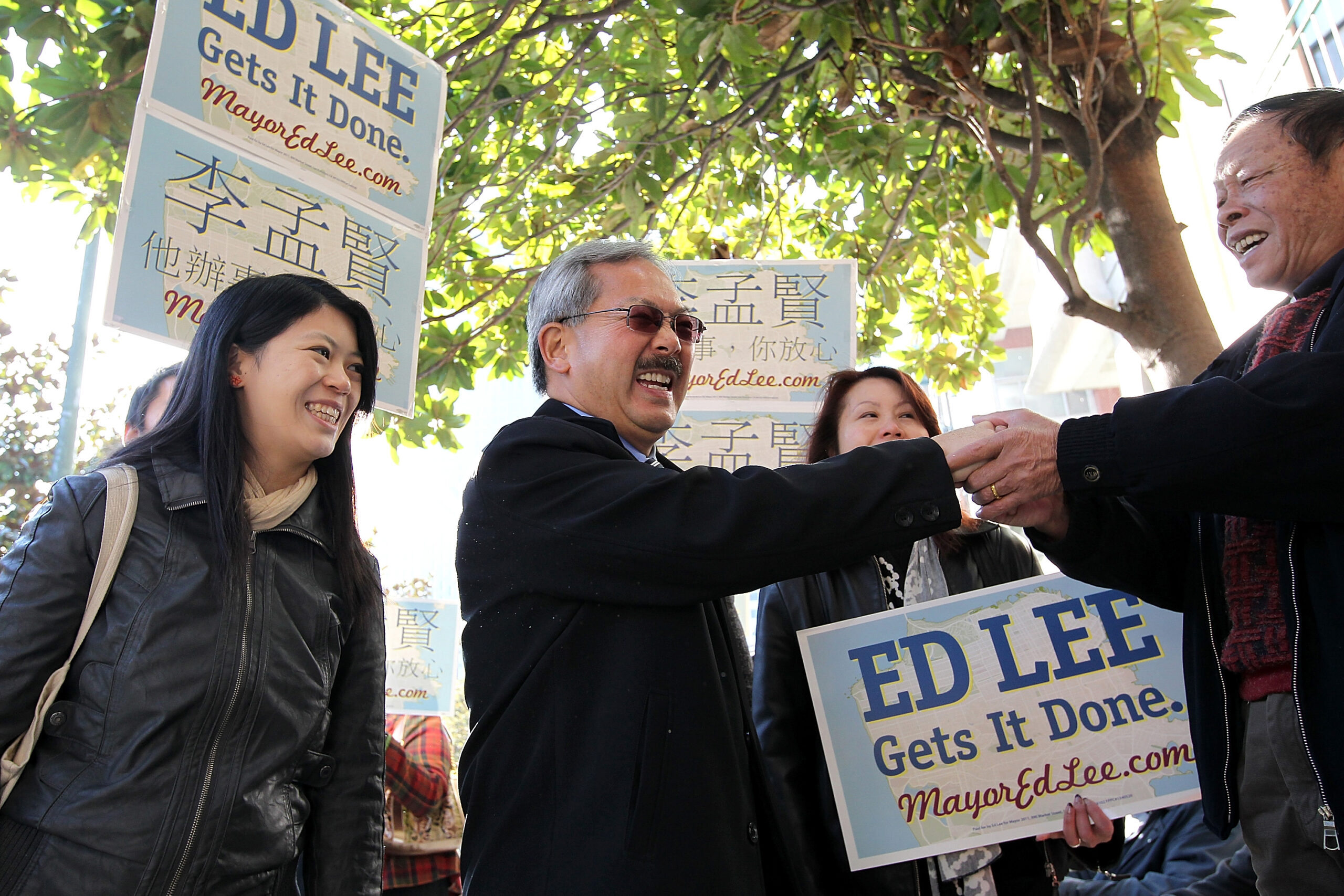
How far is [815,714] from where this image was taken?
2.36 metres

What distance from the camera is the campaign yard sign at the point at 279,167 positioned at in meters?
2.19

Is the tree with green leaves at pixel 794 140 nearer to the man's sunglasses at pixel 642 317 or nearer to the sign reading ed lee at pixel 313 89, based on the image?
the sign reading ed lee at pixel 313 89

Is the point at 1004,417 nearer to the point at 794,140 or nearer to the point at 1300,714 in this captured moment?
the point at 1300,714

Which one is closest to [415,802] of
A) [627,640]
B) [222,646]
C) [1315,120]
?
[222,646]

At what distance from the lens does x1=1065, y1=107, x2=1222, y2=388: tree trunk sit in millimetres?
3271

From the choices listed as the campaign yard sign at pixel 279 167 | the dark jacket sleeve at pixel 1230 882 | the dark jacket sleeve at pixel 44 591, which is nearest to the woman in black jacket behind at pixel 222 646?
the dark jacket sleeve at pixel 44 591

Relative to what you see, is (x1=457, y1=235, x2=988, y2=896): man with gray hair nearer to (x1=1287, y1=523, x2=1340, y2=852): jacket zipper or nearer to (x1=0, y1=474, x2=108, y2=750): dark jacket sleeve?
(x1=1287, y1=523, x2=1340, y2=852): jacket zipper

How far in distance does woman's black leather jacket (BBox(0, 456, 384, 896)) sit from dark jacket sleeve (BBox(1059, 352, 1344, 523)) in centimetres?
158

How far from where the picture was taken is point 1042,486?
1.92 m

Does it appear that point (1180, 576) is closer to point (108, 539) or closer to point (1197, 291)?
point (1197, 291)

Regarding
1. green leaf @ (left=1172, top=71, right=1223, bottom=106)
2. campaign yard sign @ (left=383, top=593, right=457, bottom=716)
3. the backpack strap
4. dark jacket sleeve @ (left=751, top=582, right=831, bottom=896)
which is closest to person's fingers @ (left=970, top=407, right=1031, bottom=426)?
dark jacket sleeve @ (left=751, top=582, right=831, bottom=896)

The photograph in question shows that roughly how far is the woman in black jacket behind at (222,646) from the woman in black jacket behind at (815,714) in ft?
3.02

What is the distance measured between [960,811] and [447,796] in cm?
307

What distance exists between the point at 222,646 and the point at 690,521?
3.05 ft
